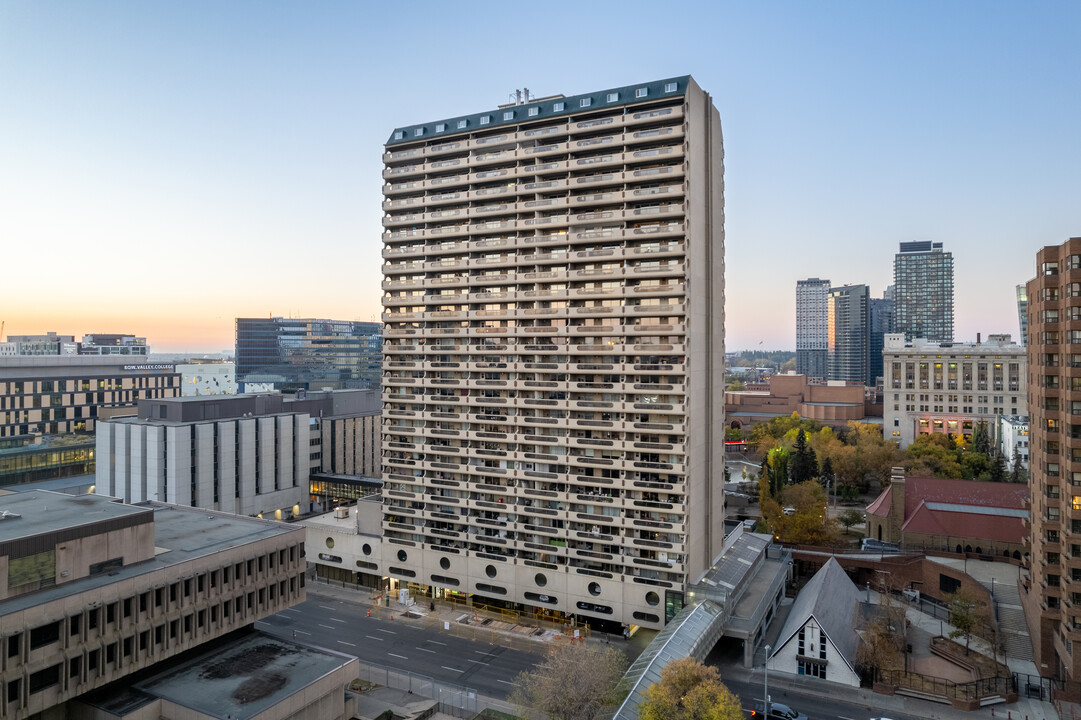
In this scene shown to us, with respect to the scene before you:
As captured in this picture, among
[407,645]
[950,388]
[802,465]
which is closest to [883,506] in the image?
[802,465]

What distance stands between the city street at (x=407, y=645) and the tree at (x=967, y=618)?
40.9 m

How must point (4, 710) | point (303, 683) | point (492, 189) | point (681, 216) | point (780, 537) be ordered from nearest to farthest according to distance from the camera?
point (4, 710), point (303, 683), point (681, 216), point (492, 189), point (780, 537)

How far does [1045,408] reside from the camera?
59.0 m

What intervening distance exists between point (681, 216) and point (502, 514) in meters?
38.8

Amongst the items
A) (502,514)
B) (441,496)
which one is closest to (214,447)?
(441,496)

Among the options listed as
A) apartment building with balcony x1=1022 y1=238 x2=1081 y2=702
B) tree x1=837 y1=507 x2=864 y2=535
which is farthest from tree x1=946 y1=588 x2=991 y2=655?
tree x1=837 y1=507 x2=864 y2=535

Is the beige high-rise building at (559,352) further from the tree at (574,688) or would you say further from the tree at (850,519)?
the tree at (850,519)

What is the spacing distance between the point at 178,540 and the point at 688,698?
43866 mm

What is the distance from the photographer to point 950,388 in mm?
159750

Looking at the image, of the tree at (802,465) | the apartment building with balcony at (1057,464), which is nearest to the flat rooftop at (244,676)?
the apartment building with balcony at (1057,464)

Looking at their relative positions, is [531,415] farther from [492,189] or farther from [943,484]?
[943,484]

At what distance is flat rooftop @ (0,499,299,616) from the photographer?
42.0m

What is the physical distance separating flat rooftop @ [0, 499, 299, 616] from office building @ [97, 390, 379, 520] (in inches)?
1238

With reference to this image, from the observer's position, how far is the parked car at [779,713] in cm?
5143
